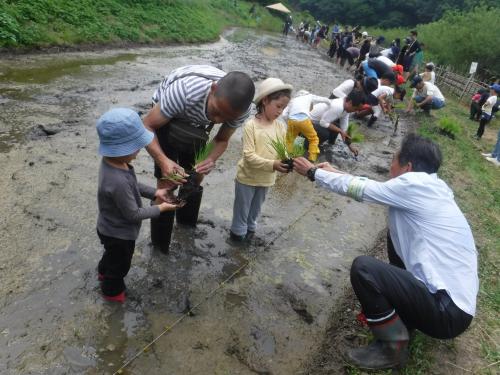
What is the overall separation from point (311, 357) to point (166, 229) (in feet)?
5.19

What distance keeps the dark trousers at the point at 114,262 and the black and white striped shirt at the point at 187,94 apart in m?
0.98

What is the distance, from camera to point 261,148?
343 centimetres

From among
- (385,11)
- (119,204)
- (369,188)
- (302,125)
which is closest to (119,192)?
(119,204)

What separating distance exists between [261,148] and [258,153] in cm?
5

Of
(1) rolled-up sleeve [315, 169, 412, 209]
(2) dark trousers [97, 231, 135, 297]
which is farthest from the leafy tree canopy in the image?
(2) dark trousers [97, 231, 135, 297]

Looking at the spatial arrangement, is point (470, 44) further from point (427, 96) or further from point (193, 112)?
point (193, 112)

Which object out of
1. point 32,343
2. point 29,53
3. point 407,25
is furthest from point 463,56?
point 407,25

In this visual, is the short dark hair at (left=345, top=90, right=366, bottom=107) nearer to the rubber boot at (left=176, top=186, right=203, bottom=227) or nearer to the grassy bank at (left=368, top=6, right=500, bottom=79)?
the rubber boot at (left=176, top=186, right=203, bottom=227)

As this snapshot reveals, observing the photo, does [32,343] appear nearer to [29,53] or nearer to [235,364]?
[235,364]

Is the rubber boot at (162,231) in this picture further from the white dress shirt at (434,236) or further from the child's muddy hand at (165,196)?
the white dress shirt at (434,236)

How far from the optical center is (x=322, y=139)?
7.00 m

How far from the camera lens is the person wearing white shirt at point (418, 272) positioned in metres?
2.47

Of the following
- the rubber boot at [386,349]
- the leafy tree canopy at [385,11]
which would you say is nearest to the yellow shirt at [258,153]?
the rubber boot at [386,349]

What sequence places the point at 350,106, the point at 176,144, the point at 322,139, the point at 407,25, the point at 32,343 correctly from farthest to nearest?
the point at 407,25, the point at 322,139, the point at 350,106, the point at 176,144, the point at 32,343
